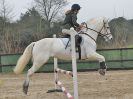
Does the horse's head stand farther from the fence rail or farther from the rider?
the fence rail

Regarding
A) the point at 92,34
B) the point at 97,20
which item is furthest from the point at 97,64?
the point at 92,34

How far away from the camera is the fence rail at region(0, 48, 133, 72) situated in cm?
1984

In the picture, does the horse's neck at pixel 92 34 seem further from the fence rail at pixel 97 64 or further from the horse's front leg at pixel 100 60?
the fence rail at pixel 97 64

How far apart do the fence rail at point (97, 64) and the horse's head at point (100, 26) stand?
9.82m

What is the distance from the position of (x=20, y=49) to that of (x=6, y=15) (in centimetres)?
1113

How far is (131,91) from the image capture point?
10.1 meters

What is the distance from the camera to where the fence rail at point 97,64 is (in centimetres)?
1984

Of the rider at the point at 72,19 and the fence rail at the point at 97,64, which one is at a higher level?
the rider at the point at 72,19

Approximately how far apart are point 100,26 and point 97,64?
32.5 feet

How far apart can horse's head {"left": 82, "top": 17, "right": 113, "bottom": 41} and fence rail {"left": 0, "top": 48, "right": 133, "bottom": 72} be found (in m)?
9.82

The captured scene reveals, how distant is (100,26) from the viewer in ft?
32.5

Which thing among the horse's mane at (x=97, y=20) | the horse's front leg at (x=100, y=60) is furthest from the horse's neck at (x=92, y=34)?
the horse's front leg at (x=100, y=60)

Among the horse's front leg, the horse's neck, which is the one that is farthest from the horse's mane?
the horse's front leg

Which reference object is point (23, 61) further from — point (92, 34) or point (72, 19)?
point (92, 34)
